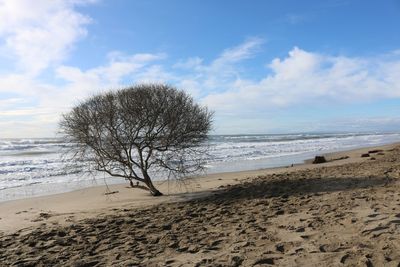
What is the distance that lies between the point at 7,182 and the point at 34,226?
10186 millimetres

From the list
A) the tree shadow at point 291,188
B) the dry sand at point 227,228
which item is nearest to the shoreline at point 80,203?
the dry sand at point 227,228

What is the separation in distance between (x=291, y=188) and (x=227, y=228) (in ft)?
14.9

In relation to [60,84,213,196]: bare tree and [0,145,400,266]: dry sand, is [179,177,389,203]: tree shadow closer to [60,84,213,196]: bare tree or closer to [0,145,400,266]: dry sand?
[0,145,400,266]: dry sand

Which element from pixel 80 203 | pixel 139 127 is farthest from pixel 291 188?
pixel 80 203

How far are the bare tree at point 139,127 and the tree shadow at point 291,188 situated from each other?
1507mm

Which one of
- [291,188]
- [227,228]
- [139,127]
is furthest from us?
[139,127]

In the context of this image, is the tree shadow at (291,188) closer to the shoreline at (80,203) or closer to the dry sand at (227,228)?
the dry sand at (227,228)

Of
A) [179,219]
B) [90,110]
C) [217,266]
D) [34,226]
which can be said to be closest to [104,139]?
[90,110]

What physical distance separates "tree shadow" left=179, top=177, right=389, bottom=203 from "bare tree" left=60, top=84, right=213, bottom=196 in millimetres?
1507

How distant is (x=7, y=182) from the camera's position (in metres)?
17.9

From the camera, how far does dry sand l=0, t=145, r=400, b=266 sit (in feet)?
17.0

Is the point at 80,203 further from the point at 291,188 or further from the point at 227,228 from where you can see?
the point at 227,228

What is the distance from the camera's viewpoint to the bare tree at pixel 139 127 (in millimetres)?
11922

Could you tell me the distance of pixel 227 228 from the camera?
6883 millimetres
